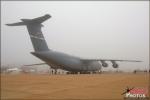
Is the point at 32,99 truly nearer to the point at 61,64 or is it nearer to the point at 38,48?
the point at 38,48

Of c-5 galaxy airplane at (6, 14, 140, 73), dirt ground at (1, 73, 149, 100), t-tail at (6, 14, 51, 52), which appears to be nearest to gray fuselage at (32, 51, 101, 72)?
c-5 galaxy airplane at (6, 14, 140, 73)

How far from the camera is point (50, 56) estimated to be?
Result: 36250 millimetres

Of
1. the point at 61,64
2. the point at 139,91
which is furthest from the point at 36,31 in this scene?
the point at 139,91

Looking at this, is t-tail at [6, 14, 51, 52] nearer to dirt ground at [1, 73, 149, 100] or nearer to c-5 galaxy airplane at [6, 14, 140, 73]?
c-5 galaxy airplane at [6, 14, 140, 73]

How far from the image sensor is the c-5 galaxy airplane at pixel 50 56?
3469 cm

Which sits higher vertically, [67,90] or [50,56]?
[50,56]

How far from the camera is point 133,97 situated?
4953 millimetres

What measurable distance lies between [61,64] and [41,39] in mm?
4646

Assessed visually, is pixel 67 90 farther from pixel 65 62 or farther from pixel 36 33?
pixel 65 62

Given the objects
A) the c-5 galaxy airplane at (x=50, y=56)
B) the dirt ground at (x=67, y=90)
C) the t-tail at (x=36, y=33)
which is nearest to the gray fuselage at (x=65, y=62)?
the c-5 galaxy airplane at (x=50, y=56)

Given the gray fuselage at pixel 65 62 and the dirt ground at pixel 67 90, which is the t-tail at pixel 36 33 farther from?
the dirt ground at pixel 67 90

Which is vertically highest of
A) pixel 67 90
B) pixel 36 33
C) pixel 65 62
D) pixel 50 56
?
pixel 36 33

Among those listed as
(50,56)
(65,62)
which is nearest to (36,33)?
(50,56)

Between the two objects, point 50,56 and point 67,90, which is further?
point 50,56
